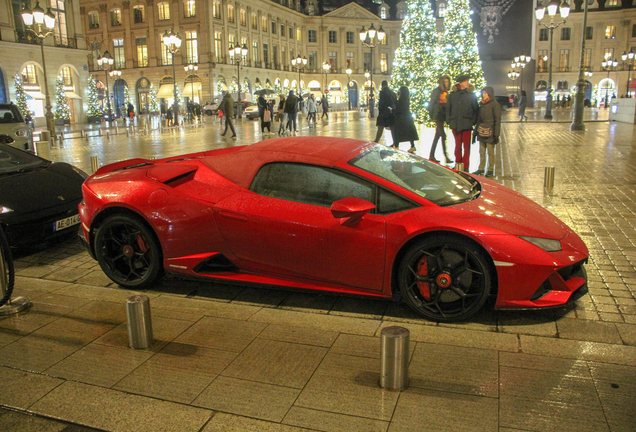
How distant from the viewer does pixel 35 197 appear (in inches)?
268

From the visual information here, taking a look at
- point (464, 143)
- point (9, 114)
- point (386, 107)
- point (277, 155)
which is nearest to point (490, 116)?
point (464, 143)

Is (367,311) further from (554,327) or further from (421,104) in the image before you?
(421,104)

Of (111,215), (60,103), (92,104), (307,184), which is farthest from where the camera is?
(92,104)

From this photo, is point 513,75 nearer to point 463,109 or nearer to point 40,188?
point 463,109

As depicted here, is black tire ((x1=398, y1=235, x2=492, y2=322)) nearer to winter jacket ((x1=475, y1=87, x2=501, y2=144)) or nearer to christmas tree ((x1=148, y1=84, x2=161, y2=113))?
winter jacket ((x1=475, y1=87, x2=501, y2=144))

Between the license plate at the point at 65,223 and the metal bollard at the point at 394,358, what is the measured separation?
4.97 m

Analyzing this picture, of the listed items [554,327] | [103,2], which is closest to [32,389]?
[554,327]

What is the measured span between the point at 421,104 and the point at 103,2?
55.9 meters

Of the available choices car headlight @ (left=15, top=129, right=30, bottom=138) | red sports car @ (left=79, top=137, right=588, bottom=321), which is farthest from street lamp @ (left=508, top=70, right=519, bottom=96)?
red sports car @ (left=79, top=137, right=588, bottom=321)

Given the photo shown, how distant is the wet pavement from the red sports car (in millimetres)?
291

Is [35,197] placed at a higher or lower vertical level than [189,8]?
lower

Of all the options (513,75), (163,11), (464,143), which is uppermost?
(163,11)

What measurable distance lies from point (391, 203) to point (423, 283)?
2.22 ft

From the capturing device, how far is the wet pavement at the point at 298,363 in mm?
3119
